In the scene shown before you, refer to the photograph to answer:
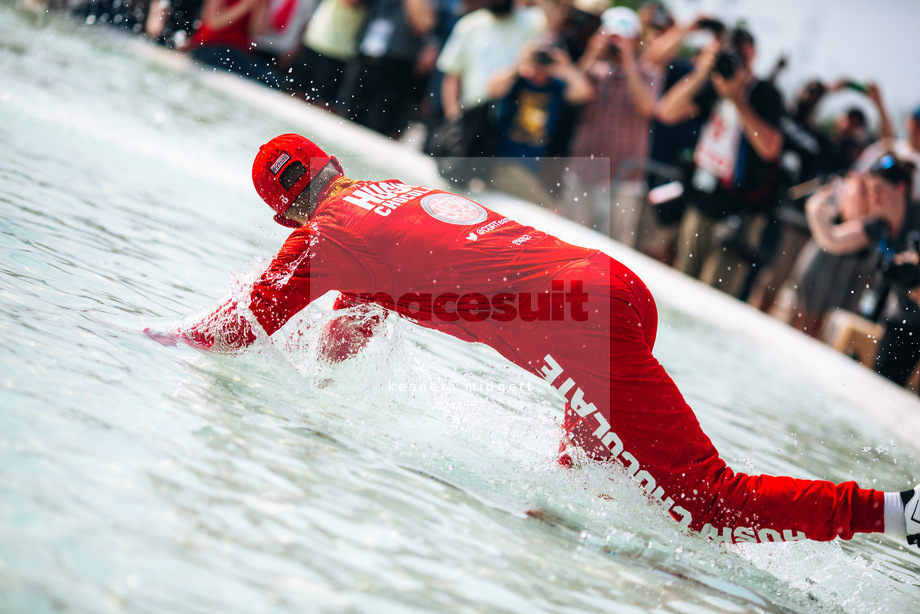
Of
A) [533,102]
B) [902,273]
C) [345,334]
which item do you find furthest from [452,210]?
[533,102]

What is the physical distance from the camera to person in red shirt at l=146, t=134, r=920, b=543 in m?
3.08

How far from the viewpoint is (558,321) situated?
3.19 m

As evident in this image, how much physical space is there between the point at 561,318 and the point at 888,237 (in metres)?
4.51

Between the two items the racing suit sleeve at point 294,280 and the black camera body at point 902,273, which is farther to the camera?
the black camera body at point 902,273

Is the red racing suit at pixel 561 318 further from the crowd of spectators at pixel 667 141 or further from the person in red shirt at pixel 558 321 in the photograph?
the crowd of spectators at pixel 667 141

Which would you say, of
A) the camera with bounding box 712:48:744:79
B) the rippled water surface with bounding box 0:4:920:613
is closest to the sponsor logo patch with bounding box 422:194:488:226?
the rippled water surface with bounding box 0:4:920:613

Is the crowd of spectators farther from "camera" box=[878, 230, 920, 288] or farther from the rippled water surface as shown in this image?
the rippled water surface

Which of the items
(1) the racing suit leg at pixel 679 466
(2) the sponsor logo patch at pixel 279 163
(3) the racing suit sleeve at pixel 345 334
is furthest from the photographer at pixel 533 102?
(1) the racing suit leg at pixel 679 466

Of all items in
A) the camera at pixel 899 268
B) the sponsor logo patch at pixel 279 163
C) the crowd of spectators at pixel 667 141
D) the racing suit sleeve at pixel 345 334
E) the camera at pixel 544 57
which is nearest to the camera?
the sponsor logo patch at pixel 279 163

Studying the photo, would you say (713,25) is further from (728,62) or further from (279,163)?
(279,163)

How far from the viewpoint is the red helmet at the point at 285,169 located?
346 cm

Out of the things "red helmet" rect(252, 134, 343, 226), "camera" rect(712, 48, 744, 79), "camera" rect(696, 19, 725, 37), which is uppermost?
"camera" rect(696, 19, 725, 37)

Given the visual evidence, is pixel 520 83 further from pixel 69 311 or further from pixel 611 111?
pixel 69 311

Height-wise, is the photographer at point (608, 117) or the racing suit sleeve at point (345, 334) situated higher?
the photographer at point (608, 117)
